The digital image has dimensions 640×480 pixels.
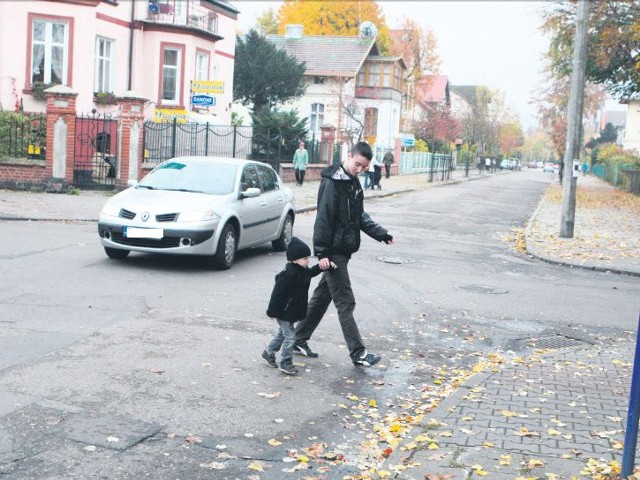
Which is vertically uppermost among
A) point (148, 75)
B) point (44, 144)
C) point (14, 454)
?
point (148, 75)

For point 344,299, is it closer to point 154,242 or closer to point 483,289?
point 154,242

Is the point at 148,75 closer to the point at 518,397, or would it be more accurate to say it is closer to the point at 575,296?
the point at 575,296

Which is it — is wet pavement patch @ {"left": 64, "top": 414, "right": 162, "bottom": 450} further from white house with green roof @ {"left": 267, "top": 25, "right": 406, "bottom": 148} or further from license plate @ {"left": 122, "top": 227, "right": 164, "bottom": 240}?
white house with green roof @ {"left": 267, "top": 25, "right": 406, "bottom": 148}

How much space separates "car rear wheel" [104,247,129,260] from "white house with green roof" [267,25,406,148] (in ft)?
157

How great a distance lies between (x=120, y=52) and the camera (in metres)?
32.5

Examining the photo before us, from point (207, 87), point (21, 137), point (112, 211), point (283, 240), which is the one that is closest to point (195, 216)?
point (112, 211)

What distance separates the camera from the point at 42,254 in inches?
503

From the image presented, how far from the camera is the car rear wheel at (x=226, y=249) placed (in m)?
12.3

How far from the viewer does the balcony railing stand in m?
33.8

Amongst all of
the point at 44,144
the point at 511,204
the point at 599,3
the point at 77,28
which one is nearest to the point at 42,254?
the point at 44,144

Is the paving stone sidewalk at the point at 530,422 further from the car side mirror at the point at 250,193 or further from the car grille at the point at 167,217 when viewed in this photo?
the car side mirror at the point at 250,193

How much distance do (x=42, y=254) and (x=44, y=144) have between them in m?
12.3

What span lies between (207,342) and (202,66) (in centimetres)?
3052

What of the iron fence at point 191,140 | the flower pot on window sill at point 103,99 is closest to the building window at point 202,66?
the iron fence at point 191,140
